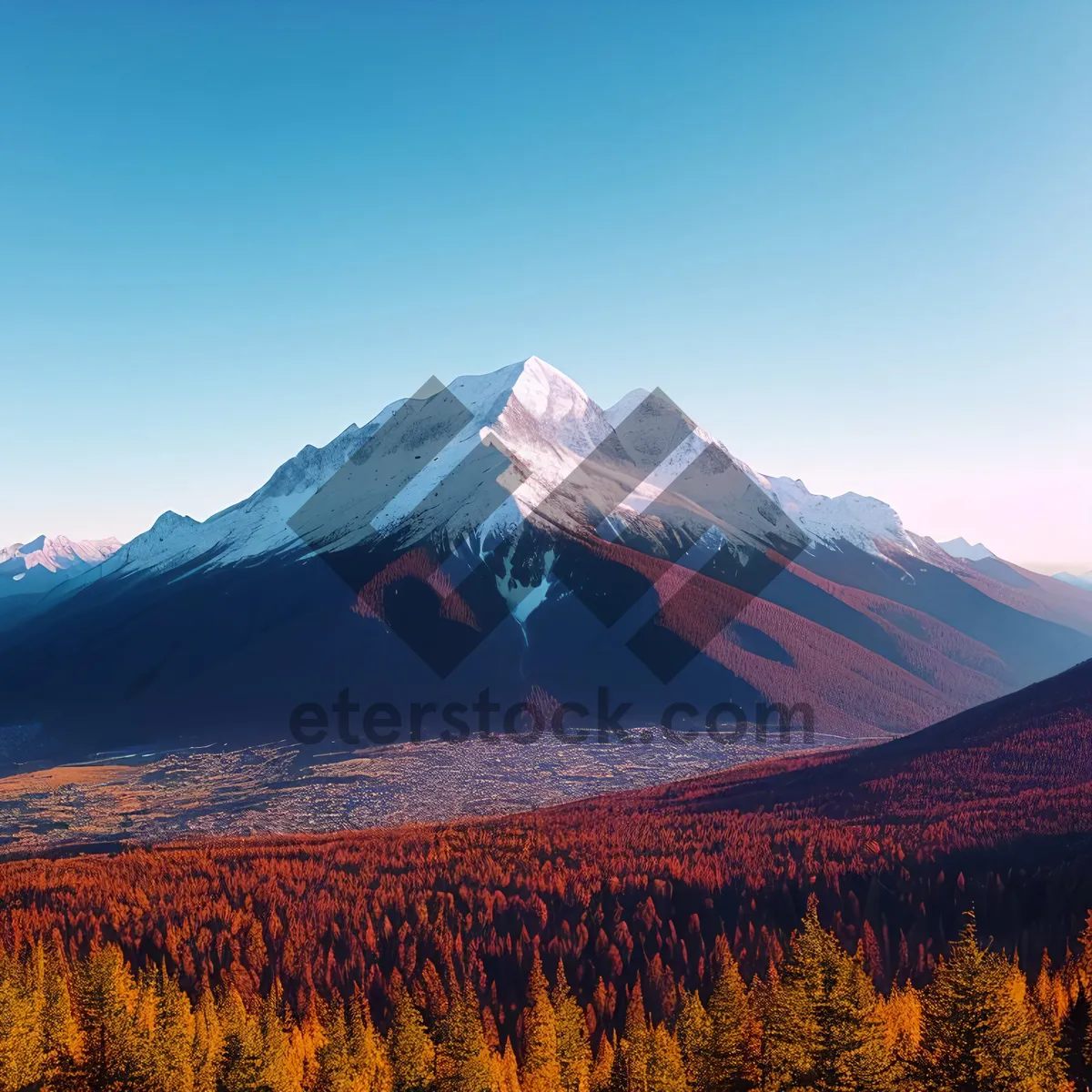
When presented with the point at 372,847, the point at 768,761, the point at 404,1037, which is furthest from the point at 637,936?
the point at 768,761

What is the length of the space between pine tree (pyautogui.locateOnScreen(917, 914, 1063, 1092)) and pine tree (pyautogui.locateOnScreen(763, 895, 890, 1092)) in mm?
2260

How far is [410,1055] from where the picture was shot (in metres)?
49.7

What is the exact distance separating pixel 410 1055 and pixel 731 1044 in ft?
65.5

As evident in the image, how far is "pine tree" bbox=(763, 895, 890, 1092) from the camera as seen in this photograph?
3259cm

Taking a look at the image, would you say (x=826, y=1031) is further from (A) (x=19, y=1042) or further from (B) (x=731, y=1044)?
(A) (x=19, y=1042)

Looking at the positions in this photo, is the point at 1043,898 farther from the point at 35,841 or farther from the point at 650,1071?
the point at 35,841

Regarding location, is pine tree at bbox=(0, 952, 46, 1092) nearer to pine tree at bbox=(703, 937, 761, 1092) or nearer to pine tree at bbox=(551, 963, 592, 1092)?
pine tree at bbox=(551, 963, 592, 1092)

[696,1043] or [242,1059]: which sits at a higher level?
[696,1043]

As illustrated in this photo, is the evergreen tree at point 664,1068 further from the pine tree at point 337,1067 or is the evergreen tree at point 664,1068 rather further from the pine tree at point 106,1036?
the pine tree at point 106,1036

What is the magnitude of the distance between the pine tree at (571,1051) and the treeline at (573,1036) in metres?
0.12

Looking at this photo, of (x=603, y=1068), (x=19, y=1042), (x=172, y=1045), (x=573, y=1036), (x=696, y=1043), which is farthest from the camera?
(x=603, y=1068)

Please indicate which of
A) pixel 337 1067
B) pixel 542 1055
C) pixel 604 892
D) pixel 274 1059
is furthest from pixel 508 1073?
pixel 604 892

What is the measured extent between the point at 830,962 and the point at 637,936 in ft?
146

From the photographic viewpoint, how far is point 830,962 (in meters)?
33.6
